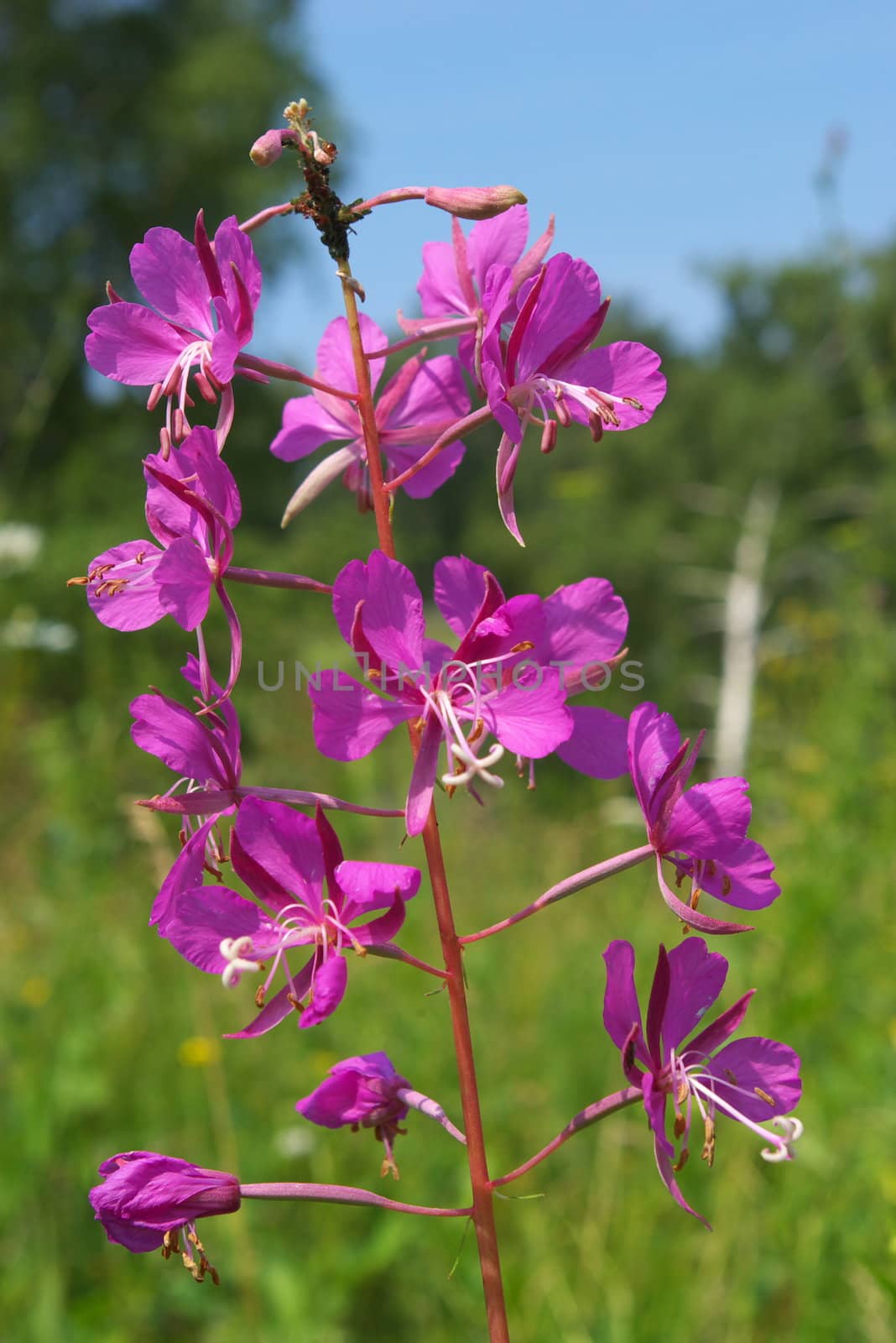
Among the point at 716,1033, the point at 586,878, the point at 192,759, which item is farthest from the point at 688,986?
the point at 192,759

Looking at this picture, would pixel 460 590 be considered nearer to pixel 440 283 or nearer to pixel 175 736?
pixel 175 736

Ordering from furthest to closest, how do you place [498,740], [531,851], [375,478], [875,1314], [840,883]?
[531,851] → [840,883] → [875,1314] → [375,478] → [498,740]

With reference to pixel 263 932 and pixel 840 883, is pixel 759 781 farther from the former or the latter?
pixel 263 932

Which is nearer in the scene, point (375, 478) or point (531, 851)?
point (375, 478)

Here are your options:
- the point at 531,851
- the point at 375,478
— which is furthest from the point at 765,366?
the point at 375,478

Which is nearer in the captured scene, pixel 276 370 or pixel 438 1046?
pixel 276 370

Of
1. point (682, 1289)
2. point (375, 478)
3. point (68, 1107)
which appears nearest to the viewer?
point (375, 478)

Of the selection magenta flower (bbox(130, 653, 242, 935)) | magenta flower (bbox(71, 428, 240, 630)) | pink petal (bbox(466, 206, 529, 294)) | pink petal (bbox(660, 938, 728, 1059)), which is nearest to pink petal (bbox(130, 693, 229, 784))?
magenta flower (bbox(130, 653, 242, 935))

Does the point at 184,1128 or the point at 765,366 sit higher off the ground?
the point at 765,366
